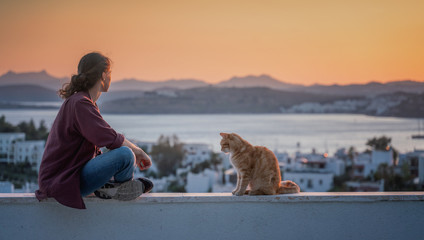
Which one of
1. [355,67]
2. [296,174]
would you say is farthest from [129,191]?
[355,67]

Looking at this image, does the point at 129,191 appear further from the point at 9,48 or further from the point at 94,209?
the point at 9,48

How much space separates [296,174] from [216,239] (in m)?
14.6

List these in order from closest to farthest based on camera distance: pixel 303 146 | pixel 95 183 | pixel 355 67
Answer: pixel 95 183
pixel 355 67
pixel 303 146

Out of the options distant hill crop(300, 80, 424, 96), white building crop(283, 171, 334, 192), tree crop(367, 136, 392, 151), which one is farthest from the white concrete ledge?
tree crop(367, 136, 392, 151)

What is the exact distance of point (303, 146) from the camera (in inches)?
1297

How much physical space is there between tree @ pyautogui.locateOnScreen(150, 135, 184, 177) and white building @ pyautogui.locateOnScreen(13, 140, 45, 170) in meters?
6.02

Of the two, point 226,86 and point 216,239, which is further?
point 226,86

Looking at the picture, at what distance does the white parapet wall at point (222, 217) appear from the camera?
1.92 meters

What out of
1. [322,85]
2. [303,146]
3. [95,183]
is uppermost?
[322,85]

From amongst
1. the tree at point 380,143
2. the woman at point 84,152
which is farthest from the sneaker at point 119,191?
the tree at point 380,143

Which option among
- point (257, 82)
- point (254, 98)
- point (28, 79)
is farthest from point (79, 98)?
point (254, 98)

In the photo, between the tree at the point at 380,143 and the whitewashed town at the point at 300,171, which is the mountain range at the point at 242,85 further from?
the whitewashed town at the point at 300,171

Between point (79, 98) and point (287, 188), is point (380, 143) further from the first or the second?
point (79, 98)

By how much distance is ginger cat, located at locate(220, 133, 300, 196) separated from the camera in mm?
2061
